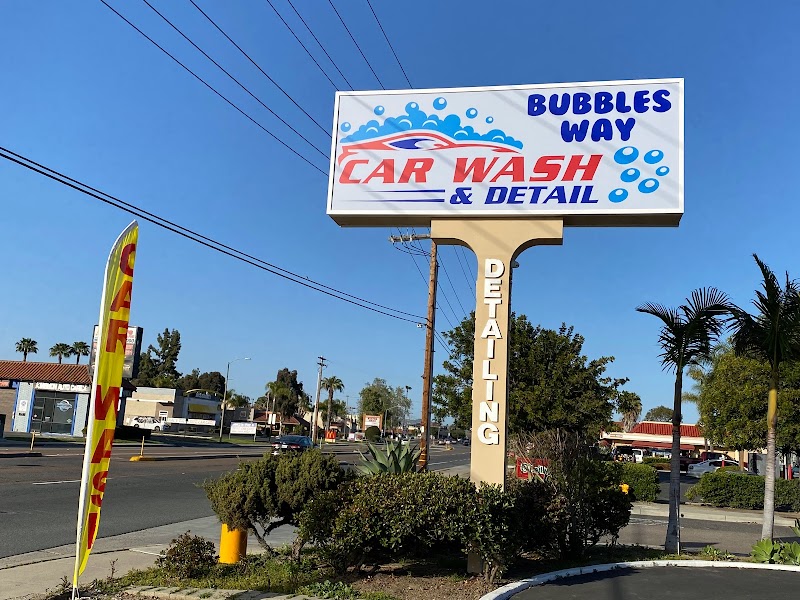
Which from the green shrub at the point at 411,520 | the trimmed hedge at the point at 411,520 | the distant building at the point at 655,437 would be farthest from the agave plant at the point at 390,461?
the distant building at the point at 655,437

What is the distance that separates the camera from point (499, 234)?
395 inches

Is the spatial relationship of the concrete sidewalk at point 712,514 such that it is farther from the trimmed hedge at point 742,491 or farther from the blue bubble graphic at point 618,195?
the blue bubble graphic at point 618,195

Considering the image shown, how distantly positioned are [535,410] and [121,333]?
18.9m

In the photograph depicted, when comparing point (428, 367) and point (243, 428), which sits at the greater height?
point (428, 367)

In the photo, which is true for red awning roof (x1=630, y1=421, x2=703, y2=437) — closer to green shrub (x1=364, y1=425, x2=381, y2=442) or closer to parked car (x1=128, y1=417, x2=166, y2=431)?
green shrub (x1=364, y1=425, x2=381, y2=442)

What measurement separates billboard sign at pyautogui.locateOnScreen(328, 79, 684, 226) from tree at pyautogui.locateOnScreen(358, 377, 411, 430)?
123147mm

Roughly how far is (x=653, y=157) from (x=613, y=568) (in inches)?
226

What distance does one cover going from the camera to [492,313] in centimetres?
967

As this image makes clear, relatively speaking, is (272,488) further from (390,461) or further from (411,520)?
(411,520)

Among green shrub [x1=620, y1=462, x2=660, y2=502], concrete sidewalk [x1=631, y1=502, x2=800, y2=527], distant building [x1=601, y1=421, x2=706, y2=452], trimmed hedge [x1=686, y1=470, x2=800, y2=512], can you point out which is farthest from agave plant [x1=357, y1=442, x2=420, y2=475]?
distant building [x1=601, y1=421, x2=706, y2=452]

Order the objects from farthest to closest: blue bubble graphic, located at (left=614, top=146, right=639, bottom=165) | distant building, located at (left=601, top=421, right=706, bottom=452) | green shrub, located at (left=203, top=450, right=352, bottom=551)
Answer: distant building, located at (left=601, top=421, right=706, bottom=452) < blue bubble graphic, located at (left=614, top=146, right=639, bottom=165) < green shrub, located at (left=203, top=450, right=352, bottom=551)

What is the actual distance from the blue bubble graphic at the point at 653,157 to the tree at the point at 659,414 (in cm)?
11506

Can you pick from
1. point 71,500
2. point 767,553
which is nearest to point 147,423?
point 71,500

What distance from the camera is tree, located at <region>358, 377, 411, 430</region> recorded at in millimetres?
141125
